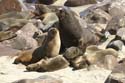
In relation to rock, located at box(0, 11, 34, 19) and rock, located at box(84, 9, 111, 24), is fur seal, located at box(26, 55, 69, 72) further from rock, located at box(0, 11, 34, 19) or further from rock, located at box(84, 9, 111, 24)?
rock, located at box(0, 11, 34, 19)

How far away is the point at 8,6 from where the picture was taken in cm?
1502

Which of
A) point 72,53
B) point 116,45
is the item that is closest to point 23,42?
point 72,53

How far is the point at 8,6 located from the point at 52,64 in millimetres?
7969

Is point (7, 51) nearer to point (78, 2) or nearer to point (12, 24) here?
point (12, 24)

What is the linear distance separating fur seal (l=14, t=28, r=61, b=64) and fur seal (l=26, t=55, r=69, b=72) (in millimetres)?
546

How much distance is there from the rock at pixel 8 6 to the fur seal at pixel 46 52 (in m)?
6.81

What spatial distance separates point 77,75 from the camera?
23.2ft

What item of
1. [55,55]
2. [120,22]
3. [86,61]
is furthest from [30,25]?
[86,61]

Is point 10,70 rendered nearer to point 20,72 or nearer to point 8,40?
point 20,72

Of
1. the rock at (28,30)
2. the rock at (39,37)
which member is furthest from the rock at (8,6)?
the rock at (39,37)

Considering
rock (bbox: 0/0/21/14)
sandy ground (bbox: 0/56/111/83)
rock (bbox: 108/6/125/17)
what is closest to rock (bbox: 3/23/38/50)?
sandy ground (bbox: 0/56/111/83)

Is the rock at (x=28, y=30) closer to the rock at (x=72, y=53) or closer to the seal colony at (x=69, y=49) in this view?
the seal colony at (x=69, y=49)

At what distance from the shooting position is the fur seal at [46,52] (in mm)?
8120

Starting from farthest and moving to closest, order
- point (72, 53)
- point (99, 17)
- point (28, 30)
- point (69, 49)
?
point (99, 17)
point (28, 30)
point (69, 49)
point (72, 53)
